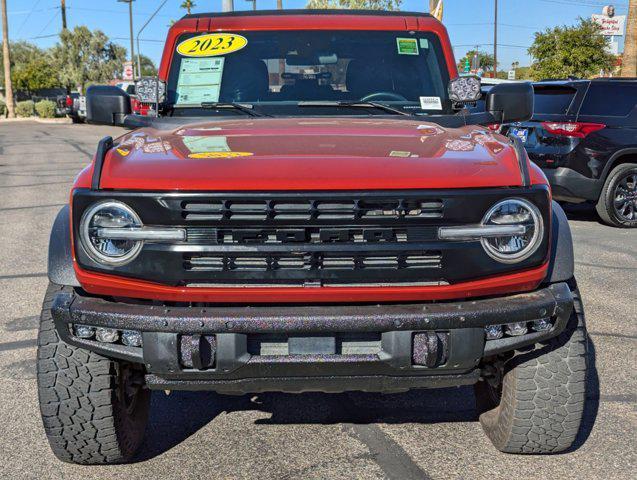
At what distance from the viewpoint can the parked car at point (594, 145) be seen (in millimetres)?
9203

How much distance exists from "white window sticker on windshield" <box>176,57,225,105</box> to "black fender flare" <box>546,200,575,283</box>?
200cm

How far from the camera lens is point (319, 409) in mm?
3865

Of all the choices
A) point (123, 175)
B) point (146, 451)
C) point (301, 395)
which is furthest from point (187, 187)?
point (301, 395)

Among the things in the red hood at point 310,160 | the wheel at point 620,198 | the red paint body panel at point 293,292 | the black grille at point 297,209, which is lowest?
the wheel at point 620,198

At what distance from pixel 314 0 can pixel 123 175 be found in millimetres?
43665

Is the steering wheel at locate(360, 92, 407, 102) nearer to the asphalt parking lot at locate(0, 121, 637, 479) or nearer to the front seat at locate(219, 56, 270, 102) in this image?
the front seat at locate(219, 56, 270, 102)

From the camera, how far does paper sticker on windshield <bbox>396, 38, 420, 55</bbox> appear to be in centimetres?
443

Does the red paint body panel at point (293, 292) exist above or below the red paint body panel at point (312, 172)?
below

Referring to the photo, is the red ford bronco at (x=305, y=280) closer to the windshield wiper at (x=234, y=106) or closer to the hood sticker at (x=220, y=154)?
the hood sticker at (x=220, y=154)

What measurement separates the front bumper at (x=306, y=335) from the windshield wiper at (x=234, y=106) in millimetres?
1565

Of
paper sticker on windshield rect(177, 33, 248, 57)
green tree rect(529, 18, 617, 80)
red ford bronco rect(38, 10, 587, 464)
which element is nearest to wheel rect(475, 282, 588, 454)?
red ford bronco rect(38, 10, 587, 464)

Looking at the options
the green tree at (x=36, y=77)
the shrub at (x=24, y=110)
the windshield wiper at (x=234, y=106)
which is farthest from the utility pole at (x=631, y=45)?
the green tree at (x=36, y=77)

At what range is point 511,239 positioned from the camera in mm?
2775

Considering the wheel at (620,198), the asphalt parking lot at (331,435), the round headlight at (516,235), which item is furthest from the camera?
the wheel at (620,198)
